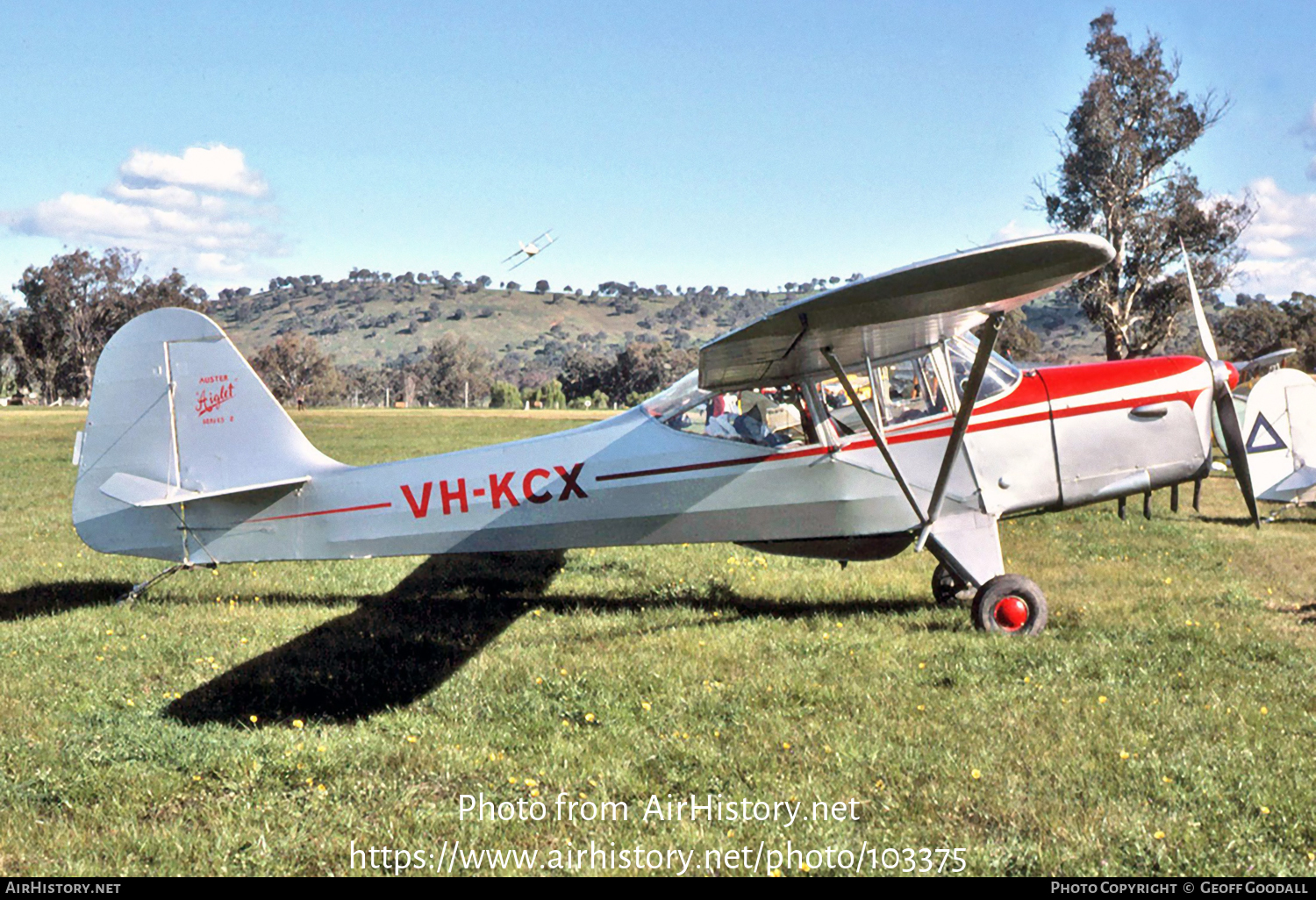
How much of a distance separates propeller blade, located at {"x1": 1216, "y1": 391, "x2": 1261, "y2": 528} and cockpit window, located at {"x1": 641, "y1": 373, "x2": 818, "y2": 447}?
10.4ft

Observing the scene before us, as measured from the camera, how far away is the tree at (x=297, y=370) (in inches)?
3465

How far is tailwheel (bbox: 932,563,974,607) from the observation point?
778cm

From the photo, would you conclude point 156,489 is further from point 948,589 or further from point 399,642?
point 948,589

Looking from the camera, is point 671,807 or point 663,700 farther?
point 663,700

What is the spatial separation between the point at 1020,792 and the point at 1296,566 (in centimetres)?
675

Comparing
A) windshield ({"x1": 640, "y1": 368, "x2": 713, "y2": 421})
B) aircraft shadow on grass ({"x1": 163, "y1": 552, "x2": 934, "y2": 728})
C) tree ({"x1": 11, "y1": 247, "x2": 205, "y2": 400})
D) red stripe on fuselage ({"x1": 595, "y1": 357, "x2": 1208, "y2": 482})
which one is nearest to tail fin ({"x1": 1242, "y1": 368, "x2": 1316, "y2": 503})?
red stripe on fuselage ({"x1": 595, "y1": 357, "x2": 1208, "y2": 482})

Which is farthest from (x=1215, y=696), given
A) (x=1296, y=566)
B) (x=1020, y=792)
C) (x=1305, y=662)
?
(x=1296, y=566)

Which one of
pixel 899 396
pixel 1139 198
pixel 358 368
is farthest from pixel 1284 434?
pixel 358 368

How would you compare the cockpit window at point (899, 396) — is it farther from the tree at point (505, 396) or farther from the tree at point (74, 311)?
the tree at point (505, 396)

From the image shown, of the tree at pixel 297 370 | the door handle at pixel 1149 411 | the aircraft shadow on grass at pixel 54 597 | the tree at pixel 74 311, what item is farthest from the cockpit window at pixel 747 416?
the tree at pixel 297 370

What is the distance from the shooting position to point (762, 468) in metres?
7.03

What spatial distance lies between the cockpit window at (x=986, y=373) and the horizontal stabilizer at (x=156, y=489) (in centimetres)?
497

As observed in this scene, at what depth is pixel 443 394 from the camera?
351 feet
